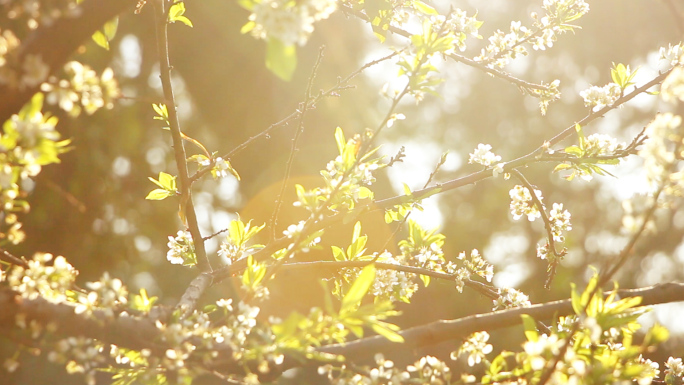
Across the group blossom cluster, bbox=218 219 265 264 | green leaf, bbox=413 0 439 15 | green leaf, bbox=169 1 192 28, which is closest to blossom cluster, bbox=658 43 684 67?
green leaf, bbox=413 0 439 15

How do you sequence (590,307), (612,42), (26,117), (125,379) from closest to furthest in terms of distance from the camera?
(26,117)
(590,307)
(125,379)
(612,42)

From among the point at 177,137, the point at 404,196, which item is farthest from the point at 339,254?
the point at 177,137

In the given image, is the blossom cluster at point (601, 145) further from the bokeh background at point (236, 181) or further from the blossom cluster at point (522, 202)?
the bokeh background at point (236, 181)

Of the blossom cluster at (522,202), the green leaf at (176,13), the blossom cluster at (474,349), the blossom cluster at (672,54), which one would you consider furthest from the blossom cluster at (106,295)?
the blossom cluster at (672,54)

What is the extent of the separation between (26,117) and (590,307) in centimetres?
166

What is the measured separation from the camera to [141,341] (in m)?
1.56

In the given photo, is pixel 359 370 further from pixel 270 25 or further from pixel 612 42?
pixel 612 42

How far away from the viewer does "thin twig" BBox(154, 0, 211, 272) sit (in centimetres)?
211

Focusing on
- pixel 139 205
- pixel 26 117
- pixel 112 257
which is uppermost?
pixel 139 205

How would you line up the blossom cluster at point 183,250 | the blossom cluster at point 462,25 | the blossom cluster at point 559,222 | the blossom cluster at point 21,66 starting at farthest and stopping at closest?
the blossom cluster at point 462,25 < the blossom cluster at point 559,222 < the blossom cluster at point 183,250 < the blossom cluster at point 21,66

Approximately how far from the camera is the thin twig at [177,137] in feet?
6.91

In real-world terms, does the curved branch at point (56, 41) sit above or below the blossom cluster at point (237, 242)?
below

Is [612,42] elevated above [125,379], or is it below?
above

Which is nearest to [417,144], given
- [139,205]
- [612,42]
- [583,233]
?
[583,233]
